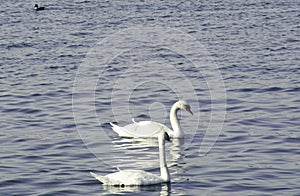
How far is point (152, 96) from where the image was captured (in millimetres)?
29594

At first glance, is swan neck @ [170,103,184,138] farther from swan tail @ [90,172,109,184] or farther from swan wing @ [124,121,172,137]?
swan tail @ [90,172,109,184]

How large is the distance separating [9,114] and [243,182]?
34.9 feet

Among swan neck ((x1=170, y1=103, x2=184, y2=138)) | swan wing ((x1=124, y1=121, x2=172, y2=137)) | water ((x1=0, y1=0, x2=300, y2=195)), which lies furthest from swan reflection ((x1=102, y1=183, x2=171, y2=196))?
swan neck ((x1=170, y1=103, x2=184, y2=138))

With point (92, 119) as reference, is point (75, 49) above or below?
above

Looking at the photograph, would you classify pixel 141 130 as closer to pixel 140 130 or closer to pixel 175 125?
pixel 140 130

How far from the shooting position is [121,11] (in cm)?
5369

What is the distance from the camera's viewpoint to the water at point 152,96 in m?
19.6

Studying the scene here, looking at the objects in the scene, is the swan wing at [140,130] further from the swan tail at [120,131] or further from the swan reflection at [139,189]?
the swan reflection at [139,189]

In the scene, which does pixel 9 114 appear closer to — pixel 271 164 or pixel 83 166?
pixel 83 166

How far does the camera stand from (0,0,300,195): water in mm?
19550

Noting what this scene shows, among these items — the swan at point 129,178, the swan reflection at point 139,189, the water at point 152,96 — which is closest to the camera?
the swan reflection at point 139,189

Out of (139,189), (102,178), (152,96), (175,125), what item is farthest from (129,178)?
(152,96)

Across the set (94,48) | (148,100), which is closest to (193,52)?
(94,48)

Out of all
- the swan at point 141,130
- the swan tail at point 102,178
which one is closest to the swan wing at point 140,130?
the swan at point 141,130
